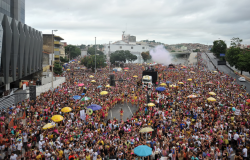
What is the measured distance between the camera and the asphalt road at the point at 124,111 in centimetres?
2042

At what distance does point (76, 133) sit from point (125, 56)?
71.4m

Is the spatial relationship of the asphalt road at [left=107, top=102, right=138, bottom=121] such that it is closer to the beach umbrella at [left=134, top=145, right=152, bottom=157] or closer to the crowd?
the crowd

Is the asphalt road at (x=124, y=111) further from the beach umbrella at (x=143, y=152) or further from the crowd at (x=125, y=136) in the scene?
the beach umbrella at (x=143, y=152)

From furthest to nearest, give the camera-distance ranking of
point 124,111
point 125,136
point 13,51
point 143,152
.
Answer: point 13,51 < point 124,111 < point 125,136 < point 143,152

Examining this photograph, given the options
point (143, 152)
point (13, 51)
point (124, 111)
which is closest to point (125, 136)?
point (143, 152)

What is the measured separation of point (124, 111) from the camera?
73.0ft

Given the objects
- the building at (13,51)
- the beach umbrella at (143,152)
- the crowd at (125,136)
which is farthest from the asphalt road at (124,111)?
the building at (13,51)

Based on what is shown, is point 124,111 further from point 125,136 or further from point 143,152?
point 143,152

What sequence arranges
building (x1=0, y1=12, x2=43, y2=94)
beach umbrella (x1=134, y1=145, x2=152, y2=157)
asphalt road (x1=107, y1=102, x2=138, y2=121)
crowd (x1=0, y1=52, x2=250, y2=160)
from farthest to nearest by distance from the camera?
1. building (x1=0, y1=12, x2=43, y2=94)
2. asphalt road (x1=107, y1=102, x2=138, y2=121)
3. crowd (x1=0, y1=52, x2=250, y2=160)
4. beach umbrella (x1=134, y1=145, x2=152, y2=157)

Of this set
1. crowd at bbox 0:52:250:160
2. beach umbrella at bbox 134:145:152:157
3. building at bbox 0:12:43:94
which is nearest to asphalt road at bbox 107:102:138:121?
crowd at bbox 0:52:250:160

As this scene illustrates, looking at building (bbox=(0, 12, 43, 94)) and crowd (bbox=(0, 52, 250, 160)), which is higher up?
building (bbox=(0, 12, 43, 94))

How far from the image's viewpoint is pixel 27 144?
41.6 feet

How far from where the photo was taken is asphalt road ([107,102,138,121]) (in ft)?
67.0

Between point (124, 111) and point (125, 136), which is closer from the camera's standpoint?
point (125, 136)
